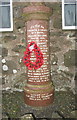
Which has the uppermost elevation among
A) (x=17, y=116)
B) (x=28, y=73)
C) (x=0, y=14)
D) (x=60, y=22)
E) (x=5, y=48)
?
(x=0, y=14)

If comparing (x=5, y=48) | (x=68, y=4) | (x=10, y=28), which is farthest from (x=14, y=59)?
(x=68, y=4)

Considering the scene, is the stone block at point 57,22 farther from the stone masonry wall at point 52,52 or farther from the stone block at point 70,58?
the stone block at point 70,58

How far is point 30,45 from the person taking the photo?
3059 mm

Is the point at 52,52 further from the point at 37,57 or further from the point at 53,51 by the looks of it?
the point at 37,57

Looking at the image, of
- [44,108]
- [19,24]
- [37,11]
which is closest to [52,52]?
[19,24]

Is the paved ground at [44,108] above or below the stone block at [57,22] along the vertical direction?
below

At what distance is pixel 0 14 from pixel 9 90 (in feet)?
7.58

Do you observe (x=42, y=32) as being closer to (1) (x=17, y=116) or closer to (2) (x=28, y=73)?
(2) (x=28, y=73)

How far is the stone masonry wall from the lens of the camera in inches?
156

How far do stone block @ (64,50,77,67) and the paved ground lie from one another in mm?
917

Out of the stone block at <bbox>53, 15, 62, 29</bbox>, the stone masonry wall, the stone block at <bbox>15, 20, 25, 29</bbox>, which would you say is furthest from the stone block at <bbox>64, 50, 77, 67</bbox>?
the stone block at <bbox>15, 20, 25, 29</bbox>

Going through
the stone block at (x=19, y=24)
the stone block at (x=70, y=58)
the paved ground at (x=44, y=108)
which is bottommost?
the paved ground at (x=44, y=108)

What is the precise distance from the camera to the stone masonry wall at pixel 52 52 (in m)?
3.97

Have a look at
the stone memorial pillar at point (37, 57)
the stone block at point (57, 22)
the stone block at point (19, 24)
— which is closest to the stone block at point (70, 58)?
the stone block at point (57, 22)
